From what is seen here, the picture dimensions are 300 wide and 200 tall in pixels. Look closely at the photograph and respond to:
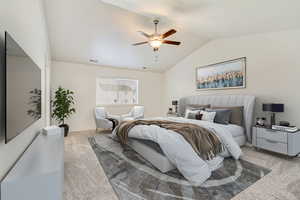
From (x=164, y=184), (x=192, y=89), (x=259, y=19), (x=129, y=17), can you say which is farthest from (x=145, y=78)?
(x=164, y=184)

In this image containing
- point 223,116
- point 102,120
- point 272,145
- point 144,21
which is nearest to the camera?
point 272,145

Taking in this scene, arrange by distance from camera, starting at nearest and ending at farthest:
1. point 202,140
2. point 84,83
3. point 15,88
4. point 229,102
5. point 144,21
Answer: point 15,88 → point 202,140 → point 144,21 → point 229,102 → point 84,83

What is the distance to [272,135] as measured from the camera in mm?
2945

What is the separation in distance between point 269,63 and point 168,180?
343 cm

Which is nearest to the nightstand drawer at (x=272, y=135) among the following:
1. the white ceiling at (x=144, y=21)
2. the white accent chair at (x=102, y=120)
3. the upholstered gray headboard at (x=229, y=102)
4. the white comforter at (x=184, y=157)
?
the upholstered gray headboard at (x=229, y=102)

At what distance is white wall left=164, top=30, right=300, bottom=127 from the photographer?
3041 mm

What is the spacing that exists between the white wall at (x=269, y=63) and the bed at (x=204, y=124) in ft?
0.88

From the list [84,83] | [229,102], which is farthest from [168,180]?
[84,83]

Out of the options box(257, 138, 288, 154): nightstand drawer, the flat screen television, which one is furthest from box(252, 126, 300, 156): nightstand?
the flat screen television

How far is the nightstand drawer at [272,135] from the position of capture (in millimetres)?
2797

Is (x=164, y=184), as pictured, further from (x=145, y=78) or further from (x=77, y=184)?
(x=145, y=78)

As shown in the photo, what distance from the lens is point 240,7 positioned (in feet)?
8.12

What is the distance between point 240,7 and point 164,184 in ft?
10.0

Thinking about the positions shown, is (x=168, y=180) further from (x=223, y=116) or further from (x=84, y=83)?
(x=84, y=83)
